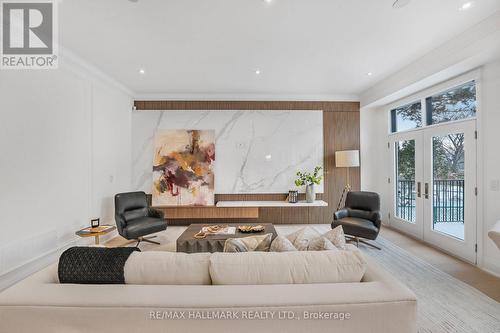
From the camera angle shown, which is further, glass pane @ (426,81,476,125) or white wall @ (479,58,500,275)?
glass pane @ (426,81,476,125)

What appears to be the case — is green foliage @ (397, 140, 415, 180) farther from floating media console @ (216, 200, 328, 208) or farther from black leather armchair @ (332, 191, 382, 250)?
floating media console @ (216, 200, 328, 208)

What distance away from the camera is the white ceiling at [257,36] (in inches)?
91.4

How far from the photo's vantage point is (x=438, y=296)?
242 centimetres

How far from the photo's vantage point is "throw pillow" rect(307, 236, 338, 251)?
166 cm

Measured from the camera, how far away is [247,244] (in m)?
1.81

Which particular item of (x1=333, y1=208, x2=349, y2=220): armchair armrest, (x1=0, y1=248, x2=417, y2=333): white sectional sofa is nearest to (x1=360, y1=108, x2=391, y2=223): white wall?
(x1=333, y1=208, x2=349, y2=220): armchair armrest

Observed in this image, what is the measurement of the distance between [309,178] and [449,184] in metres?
2.30

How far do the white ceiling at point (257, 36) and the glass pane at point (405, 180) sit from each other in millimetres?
1480

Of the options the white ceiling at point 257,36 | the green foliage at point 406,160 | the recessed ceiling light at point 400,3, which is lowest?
the green foliage at point 406,160

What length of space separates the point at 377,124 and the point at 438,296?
3784 millimetres

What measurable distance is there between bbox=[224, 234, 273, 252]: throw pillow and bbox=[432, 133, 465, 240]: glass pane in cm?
333

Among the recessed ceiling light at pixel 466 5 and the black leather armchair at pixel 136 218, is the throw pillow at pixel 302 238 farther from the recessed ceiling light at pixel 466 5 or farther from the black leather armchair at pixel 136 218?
the black leather armchair at pixel 136 218

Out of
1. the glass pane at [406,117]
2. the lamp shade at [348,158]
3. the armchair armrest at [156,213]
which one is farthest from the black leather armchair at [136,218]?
the glass pane at [406,117]

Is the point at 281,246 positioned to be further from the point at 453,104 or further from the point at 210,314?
the point at 453,104
